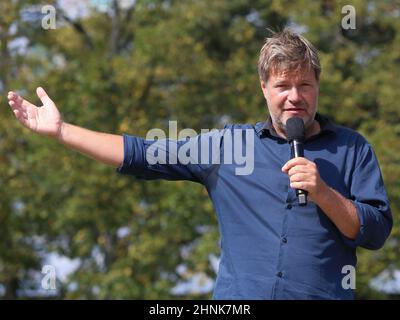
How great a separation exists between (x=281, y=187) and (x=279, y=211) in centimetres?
10

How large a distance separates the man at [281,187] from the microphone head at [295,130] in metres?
0.06

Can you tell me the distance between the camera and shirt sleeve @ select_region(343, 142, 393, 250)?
334 centimetres

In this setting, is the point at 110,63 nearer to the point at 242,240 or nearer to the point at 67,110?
the point at 67,110

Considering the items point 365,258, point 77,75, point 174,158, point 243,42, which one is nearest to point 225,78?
point 243,42

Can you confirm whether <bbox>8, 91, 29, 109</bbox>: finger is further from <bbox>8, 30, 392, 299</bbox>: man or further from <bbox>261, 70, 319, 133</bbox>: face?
<bbox>261, 70, 319, 133</bbox>: face

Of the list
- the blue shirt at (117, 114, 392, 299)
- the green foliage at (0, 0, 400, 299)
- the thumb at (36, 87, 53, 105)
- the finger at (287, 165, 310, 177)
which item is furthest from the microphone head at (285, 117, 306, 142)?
the green foliage at (0, 0, 400, 299)

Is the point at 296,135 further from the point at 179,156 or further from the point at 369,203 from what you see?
the point at 179,156

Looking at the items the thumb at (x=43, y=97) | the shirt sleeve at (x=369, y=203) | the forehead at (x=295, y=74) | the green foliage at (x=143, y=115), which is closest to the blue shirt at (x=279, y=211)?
the shirt sleeve at (x=369, y=203)

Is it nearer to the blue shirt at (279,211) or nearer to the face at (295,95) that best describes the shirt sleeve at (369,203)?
the blue shirt at (279,211)

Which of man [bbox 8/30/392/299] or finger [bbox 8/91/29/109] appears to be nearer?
man [bbox 8/30/392/299]

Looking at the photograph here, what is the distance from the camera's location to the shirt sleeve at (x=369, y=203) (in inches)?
132

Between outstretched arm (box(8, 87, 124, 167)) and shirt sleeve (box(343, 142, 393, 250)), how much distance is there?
966mm

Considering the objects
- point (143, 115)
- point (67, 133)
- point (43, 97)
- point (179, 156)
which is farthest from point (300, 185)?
point (143, 115)

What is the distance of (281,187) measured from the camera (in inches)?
138
